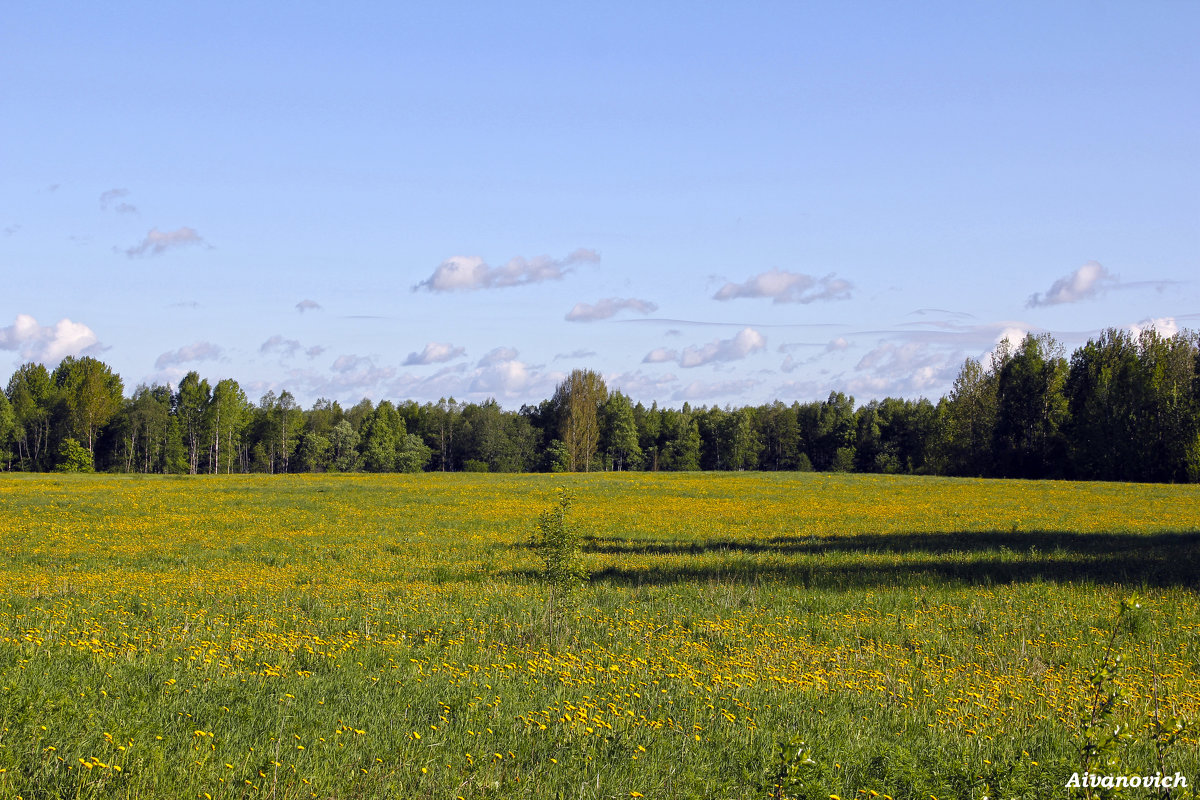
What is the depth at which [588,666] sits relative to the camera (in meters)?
9.14

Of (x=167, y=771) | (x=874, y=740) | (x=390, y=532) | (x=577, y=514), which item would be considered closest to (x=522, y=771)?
(x=167, y=771)

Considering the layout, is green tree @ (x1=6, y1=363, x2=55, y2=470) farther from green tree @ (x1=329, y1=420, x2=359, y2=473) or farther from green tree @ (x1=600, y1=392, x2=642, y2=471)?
green tree @ (x1=600, y1=392, x2=642, y2=471)

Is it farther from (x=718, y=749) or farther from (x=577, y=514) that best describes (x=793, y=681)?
(x=577, y=514)

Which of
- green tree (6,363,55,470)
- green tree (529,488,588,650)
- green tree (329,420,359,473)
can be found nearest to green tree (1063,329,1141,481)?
green tree (529,488,588,650)

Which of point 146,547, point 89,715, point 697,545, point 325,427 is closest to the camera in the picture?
point 89,715

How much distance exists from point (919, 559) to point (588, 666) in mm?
14175

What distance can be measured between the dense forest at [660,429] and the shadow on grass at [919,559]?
180 ft

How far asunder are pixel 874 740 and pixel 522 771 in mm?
2949

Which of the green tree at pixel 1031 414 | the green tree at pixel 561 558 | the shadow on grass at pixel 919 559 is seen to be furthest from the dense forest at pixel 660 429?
the green tree at pixel 561 558

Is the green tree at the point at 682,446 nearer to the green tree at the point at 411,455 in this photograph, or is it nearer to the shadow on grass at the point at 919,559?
the green tree at the point at 411,455

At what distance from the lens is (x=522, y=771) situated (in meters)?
5.65

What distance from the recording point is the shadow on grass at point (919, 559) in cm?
1750

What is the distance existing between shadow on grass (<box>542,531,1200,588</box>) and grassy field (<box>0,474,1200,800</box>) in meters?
0.16

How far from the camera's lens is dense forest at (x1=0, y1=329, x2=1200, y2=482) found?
77125 mm
